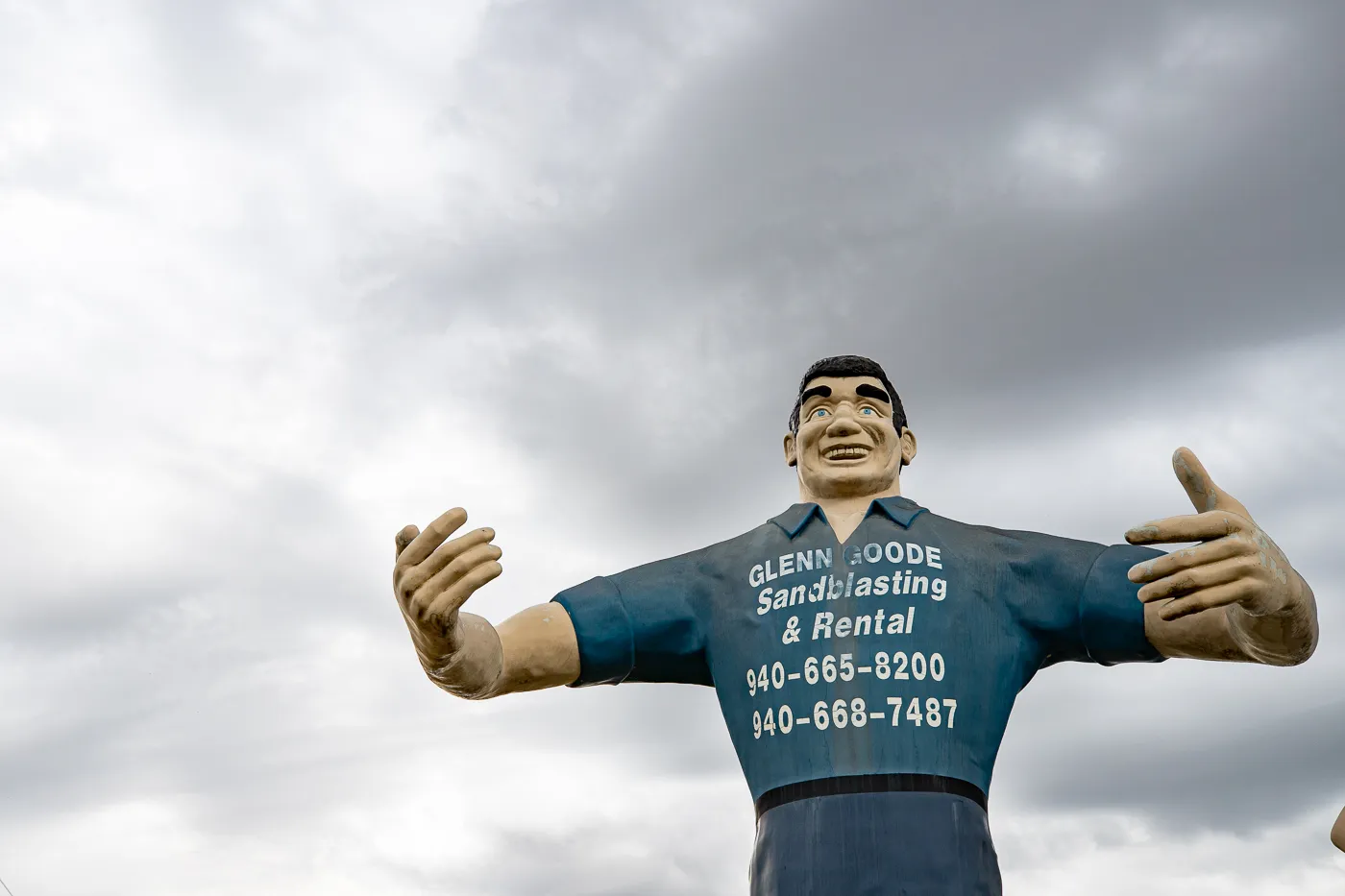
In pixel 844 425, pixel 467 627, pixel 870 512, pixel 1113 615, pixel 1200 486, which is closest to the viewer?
pixel 1200 486

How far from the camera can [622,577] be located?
7.77 m

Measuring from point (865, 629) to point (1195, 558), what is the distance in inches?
60.8

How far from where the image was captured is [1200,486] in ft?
20.8

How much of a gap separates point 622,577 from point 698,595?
0.38 meters

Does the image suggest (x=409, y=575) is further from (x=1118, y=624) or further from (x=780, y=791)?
(x=1118, y=624)

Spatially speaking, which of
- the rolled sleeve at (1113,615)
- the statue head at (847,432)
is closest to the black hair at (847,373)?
the statue head at (847,432)

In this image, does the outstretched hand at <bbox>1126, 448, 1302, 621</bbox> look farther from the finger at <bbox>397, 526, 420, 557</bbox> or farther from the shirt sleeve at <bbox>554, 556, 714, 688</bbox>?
the finger at <bbox>397, 526, 420, 557</bbox>

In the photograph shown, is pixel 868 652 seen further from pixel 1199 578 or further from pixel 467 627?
pixel 467 627

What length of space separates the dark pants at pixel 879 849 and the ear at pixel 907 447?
79.7 inches

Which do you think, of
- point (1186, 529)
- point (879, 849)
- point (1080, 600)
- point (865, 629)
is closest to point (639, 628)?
point (865, 629)

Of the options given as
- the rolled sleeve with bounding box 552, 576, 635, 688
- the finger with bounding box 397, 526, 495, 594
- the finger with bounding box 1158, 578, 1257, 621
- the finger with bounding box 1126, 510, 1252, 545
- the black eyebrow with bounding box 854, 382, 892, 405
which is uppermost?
the black eyebrow with bounding box 854, 382, 892, 405

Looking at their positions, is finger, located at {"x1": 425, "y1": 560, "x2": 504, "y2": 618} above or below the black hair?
below

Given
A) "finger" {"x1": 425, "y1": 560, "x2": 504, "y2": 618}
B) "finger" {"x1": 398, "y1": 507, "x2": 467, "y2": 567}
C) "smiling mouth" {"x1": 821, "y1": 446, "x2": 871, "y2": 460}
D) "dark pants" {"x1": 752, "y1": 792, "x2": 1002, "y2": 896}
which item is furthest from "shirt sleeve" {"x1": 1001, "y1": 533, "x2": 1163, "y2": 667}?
"finger" {"x1": 398, "y1": 507, "x2": 467, "y2": 567}

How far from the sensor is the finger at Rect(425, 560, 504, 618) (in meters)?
6.43
